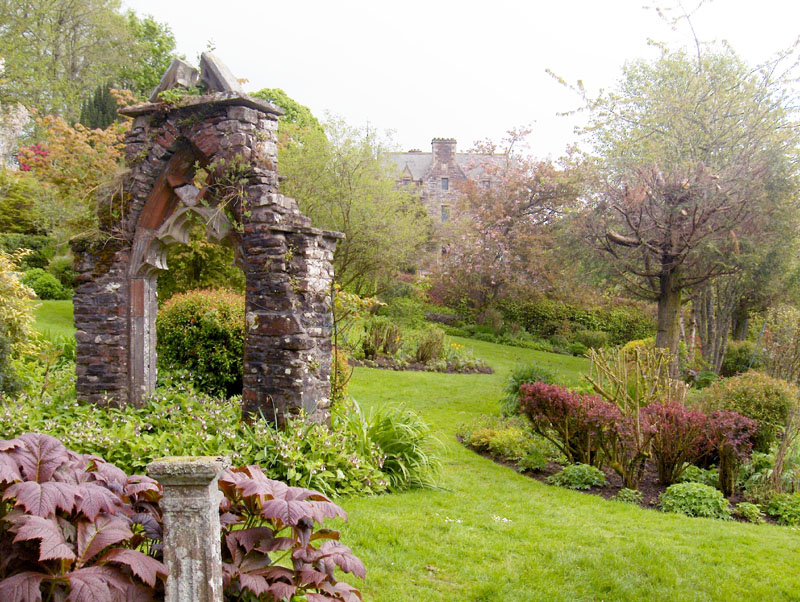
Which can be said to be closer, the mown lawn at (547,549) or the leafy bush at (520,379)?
the mown lawn at (547,549)

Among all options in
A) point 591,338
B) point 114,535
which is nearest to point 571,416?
point 114,535

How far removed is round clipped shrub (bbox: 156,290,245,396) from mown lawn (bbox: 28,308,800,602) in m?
3.90

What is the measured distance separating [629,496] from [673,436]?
99cm

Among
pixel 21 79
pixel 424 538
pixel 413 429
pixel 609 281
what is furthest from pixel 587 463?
pixel 21 79

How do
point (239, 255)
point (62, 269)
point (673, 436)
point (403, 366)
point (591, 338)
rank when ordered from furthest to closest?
point (591, 338) < point (62, 269) < point (403, 366) < point (673, 436) < point (239, 255)

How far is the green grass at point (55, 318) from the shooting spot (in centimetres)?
1452

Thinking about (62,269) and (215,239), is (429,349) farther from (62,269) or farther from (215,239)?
(62,269)

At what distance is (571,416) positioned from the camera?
310 inches

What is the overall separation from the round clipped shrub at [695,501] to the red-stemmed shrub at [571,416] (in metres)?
1.02

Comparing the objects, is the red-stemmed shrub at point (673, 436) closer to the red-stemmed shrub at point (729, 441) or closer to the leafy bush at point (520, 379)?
the red-stemmed shrub at point (729, 441)

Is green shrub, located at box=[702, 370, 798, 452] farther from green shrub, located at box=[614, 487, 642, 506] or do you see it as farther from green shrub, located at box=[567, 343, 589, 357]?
green shrub, located at box=[567, 343, 589, 357]

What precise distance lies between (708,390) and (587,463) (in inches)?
116

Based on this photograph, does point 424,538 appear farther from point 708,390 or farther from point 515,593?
point 708,390

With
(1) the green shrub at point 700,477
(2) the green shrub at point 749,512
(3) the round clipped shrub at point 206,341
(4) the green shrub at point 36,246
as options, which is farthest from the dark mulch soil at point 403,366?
(4) the green shrub at point 36,246
